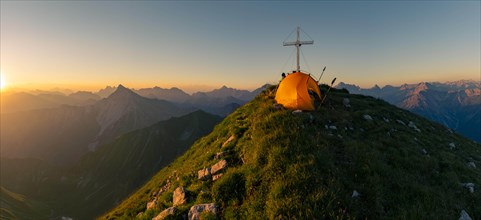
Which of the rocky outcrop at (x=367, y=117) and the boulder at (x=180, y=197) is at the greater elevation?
the rocky outcrop at (x=367, y=117)

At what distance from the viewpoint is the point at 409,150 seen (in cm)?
1669

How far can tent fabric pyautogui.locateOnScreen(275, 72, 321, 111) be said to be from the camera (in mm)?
19672

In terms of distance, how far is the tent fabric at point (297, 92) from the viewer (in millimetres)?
19672

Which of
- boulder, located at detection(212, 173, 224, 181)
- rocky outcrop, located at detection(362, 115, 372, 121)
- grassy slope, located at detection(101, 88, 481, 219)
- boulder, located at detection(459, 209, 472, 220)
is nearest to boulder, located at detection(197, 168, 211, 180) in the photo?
grassy slope, located at detection(101, 88, 481, 219)

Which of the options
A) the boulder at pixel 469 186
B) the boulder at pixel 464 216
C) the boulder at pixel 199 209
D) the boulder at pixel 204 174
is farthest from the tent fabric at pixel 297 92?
the boulder at pixel 199 209

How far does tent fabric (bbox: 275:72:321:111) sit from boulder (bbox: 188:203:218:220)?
11.0 metres

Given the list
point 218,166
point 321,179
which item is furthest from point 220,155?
point 321,179

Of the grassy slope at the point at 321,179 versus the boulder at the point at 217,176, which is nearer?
the grassy slope at the point at 321,179

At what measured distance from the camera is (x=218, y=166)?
527 inches

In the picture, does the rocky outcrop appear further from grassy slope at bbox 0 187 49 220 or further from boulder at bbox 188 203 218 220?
grassy slope at bbox 0 187 49 220

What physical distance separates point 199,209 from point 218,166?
310cm

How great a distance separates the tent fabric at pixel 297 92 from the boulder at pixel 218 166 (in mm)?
8115

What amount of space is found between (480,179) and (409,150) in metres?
3.51

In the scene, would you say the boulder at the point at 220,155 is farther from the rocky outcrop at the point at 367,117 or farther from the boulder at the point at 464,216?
the rocky outcrop at the point at 367,117
